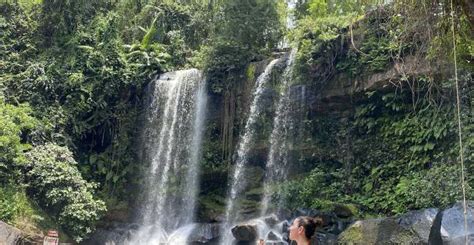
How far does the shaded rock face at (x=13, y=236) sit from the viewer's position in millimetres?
10945

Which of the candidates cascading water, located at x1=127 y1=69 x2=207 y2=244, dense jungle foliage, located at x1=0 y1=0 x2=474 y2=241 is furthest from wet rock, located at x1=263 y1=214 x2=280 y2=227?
cascading water, located at x1=127 y1=69 x2=207 y2=244

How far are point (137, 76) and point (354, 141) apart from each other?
23.3ft

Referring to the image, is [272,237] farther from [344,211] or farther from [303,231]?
[303,231]

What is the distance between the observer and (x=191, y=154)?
15492mm

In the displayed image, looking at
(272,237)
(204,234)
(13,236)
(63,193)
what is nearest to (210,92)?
(204,234)

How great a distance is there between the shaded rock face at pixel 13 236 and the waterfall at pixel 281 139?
575 centimetres

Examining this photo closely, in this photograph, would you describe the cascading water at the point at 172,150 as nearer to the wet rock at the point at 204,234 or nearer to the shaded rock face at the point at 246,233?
the wet rock at the point at 204,234

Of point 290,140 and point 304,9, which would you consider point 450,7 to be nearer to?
point 290,140

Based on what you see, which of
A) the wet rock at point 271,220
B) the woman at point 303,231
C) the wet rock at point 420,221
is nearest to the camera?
the woman at point 303,231

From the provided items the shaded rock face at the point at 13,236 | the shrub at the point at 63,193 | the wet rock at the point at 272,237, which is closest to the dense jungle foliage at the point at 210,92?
the shrub at the point at 63,193

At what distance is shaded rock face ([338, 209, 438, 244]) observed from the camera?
9.09 meters

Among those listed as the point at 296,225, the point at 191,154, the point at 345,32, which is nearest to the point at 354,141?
the point at 345,32

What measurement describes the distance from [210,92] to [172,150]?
81.6 inches

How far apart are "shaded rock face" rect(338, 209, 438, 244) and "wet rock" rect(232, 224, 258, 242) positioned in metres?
2.61
